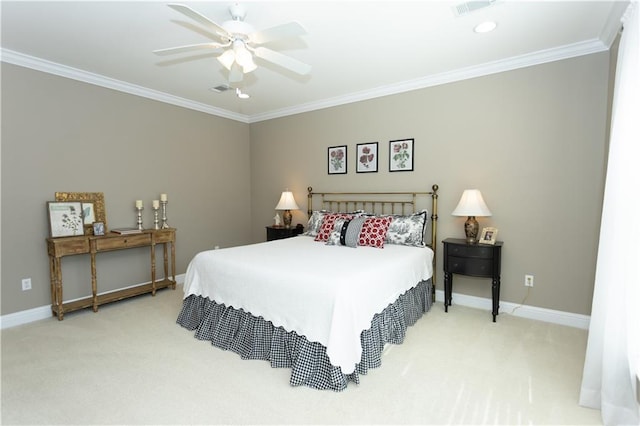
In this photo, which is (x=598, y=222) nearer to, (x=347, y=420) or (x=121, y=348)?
(x=347, y=420)

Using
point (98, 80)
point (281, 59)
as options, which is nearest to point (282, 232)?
point (281, 59)

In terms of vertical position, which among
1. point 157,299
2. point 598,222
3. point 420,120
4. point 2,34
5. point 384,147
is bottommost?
point 157,299

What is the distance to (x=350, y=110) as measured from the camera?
179 inches

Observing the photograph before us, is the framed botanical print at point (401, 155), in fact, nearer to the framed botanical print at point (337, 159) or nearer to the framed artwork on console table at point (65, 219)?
the framed botanical print at point (337, 159)

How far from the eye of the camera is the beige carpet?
6.36 feet

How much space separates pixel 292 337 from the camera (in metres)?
2.41

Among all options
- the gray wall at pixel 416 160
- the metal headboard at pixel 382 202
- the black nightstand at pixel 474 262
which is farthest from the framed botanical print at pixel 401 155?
the black nightstand at pixel 474 262

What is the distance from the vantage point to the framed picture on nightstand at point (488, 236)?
11.2 ft

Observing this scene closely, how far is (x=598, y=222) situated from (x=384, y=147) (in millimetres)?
2327

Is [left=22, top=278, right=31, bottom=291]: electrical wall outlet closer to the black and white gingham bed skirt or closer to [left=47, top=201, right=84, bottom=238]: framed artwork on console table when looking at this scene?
[left=47, top=201, right=84, bottom=238]: framed artwork on console table

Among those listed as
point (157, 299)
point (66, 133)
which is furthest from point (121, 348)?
point (66, 133)

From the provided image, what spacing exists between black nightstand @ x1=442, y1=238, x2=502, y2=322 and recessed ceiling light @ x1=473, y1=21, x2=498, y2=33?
194cm

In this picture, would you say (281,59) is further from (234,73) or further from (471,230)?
(471,230)

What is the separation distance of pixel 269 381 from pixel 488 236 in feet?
8.49
